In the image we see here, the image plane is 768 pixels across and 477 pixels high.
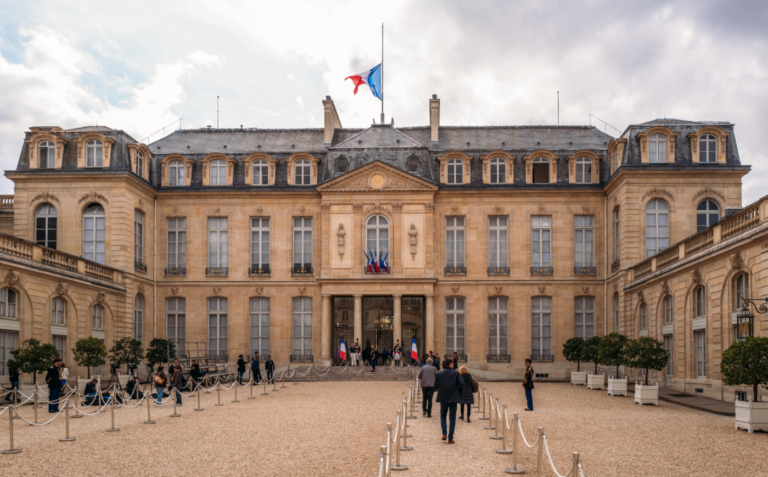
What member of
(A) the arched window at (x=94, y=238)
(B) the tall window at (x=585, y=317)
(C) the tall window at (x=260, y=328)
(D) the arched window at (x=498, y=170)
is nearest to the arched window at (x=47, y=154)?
(A) the arched window at (x=94, y=238)


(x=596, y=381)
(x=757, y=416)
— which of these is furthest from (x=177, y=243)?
(x=757, y=416)

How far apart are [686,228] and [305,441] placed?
25498 mm

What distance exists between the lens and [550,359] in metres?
38.9

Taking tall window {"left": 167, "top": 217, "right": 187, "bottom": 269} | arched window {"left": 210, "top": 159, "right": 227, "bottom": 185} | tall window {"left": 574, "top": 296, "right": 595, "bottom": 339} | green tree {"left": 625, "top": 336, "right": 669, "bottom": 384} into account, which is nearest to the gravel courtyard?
green tree {"left": 625, "top": 336, "right": 669, "bottom": 384}

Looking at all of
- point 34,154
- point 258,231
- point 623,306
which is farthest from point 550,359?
point 34,154

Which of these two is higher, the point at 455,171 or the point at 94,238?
the point at 455,171

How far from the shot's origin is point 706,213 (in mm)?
35594

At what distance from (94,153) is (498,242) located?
1930 centimetres

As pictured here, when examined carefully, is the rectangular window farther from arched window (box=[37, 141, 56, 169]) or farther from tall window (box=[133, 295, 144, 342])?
arched window (box=[37, 141, 56, 169])

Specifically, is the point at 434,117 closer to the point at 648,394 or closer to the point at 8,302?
the point at 648,394

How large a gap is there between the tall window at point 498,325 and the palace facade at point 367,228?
0.07m

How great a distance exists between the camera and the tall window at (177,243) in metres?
40.2

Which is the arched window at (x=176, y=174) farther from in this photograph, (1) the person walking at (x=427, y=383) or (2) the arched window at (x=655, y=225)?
(1) the person walking at (x=427, y=383)

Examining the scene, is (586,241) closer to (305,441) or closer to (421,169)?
(421,169)
